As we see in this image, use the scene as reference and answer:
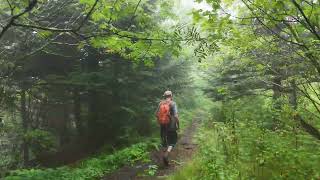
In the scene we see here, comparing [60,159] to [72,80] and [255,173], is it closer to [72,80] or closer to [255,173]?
[72,80]

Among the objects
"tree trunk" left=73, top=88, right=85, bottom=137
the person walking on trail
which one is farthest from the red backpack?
"tree trunk" left=73, top=88, right=85, bottom=137

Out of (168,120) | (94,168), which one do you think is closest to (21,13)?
(168,120)

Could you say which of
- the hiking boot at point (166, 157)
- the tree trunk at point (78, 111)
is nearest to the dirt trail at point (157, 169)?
the hiking boot at point (166, 157)

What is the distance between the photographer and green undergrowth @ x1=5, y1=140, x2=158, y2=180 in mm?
9609

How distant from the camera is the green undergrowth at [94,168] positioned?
9.61 m

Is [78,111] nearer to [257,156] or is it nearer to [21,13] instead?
[257,156]

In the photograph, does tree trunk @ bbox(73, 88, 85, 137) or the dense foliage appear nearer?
the dense foliage

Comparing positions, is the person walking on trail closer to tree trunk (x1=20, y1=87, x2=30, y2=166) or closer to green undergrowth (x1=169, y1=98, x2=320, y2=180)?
green undergrowth (x1=169, y1=98, x2=320, y2=180)

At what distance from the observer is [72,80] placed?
45.6 feet

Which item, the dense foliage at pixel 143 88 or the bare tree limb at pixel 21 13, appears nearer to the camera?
the bare tree limb at pixel 21 13

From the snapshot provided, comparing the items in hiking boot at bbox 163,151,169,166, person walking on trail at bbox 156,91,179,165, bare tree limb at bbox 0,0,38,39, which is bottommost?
hiking boot at bbox 163,151,169,166

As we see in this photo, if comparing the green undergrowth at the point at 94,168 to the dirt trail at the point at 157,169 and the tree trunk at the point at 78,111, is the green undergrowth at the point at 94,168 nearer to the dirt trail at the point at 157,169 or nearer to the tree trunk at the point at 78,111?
the dirt trail at the point at 157,169

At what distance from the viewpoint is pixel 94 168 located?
1134 centimetres

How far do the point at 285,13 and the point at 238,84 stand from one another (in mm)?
10043
